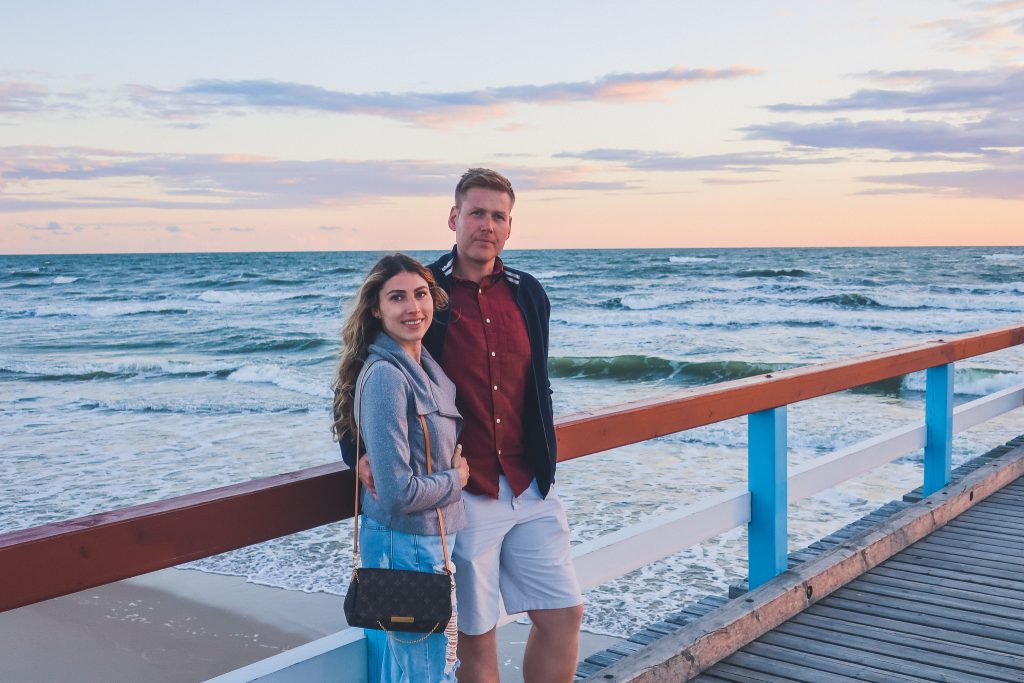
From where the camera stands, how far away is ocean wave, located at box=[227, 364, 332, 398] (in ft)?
48.6

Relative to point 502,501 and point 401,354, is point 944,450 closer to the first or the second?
point 502,501

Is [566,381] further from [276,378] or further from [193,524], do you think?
[193,524]

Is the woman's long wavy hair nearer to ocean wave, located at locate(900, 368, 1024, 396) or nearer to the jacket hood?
the jacket hood

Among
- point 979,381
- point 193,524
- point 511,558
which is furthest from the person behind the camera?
point 979,381

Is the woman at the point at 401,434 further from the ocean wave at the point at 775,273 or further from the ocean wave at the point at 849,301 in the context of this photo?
the ocean wave at the point at 775,273

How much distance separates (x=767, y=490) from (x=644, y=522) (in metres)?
0.61

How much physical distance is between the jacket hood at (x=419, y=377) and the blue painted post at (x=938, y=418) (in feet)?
10.1

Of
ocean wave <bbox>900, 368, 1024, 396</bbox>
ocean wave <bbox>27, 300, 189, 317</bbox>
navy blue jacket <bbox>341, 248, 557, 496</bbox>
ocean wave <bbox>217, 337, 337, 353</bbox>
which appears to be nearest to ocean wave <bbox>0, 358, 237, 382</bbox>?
ocean wave <bbox>217, 337, 337, 353</bbox>

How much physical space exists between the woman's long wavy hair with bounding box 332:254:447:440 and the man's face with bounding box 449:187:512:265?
17 centimetres

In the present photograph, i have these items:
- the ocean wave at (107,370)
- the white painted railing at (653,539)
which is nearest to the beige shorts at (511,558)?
the white painted railing at (653,539)

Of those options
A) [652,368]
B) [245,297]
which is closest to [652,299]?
[652,368]

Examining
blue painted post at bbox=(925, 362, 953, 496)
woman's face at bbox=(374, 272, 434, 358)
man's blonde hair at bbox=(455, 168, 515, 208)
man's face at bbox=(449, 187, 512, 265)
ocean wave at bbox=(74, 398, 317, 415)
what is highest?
man's blonde hair at bbox=(455, 168, 515, 208)

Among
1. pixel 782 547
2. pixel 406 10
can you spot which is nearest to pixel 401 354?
pixel 782 547

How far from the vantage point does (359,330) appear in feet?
5.81
